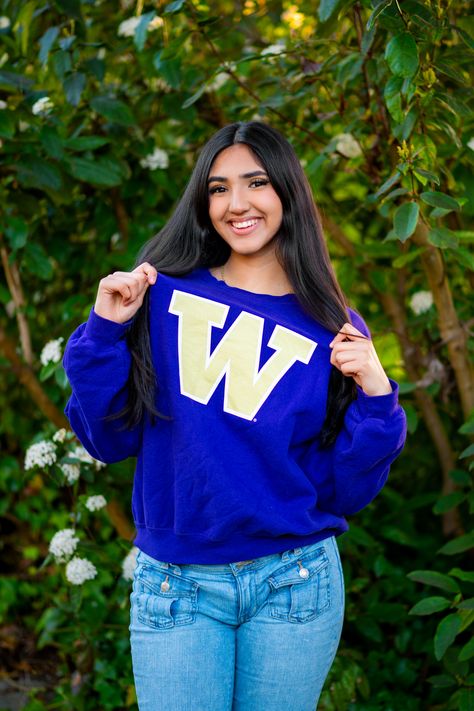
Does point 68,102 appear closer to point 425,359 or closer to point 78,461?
point 78,461

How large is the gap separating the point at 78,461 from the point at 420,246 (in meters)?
1.12

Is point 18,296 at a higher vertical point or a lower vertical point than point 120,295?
higher

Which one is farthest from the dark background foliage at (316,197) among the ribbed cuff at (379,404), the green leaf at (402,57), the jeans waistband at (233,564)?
the jeans waistband at (233,564)

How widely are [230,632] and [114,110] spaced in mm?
1616

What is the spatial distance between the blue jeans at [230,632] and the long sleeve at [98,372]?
30 centimetres

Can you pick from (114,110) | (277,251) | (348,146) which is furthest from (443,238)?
(114,110)

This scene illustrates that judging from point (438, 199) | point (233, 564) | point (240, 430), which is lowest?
point (233, 564)

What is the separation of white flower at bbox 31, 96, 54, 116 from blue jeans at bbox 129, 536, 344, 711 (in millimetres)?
1401

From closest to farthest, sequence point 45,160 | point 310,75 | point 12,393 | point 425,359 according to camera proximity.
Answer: point 310,75
point 45,160
point 425,359
point 12,393

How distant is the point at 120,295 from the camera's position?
1.63 m

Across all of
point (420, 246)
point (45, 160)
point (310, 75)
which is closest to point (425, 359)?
point (420, 246)

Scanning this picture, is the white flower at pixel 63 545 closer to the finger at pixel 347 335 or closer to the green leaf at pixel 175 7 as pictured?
the finger at pixel 347 335

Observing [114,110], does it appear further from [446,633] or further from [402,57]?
[446,633]

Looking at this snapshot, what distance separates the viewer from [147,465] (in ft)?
5.65
